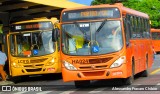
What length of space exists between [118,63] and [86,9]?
2052 millimetres

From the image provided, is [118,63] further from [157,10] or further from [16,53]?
[157,10]

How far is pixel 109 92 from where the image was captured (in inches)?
573

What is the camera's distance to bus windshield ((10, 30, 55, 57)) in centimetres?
2178

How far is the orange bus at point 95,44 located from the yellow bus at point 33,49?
5500mm

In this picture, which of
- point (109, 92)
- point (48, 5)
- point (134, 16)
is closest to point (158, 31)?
point (48, 5)

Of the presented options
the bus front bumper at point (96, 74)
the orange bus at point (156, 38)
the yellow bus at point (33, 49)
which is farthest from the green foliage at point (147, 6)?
the bus front bumper at point (96, 74)

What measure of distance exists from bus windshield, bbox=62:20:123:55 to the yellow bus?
560 centimetres

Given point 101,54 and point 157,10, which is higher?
point 101,54

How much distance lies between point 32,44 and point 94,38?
6676 millimetres

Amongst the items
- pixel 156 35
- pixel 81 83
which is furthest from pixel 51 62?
pixel 156 35

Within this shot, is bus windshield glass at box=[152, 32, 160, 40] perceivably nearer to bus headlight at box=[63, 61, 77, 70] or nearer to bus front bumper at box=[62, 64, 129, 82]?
bus headlight at box=[63, 61, 77, 70]

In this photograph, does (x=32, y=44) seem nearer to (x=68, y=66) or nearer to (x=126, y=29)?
(x=68, y=66)

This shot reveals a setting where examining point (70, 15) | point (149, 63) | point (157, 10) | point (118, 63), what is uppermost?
point (70, 15)

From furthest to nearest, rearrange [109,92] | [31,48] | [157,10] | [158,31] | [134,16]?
[157,10]
[158,31]
[31,48]
[134,16]
[109,92]
